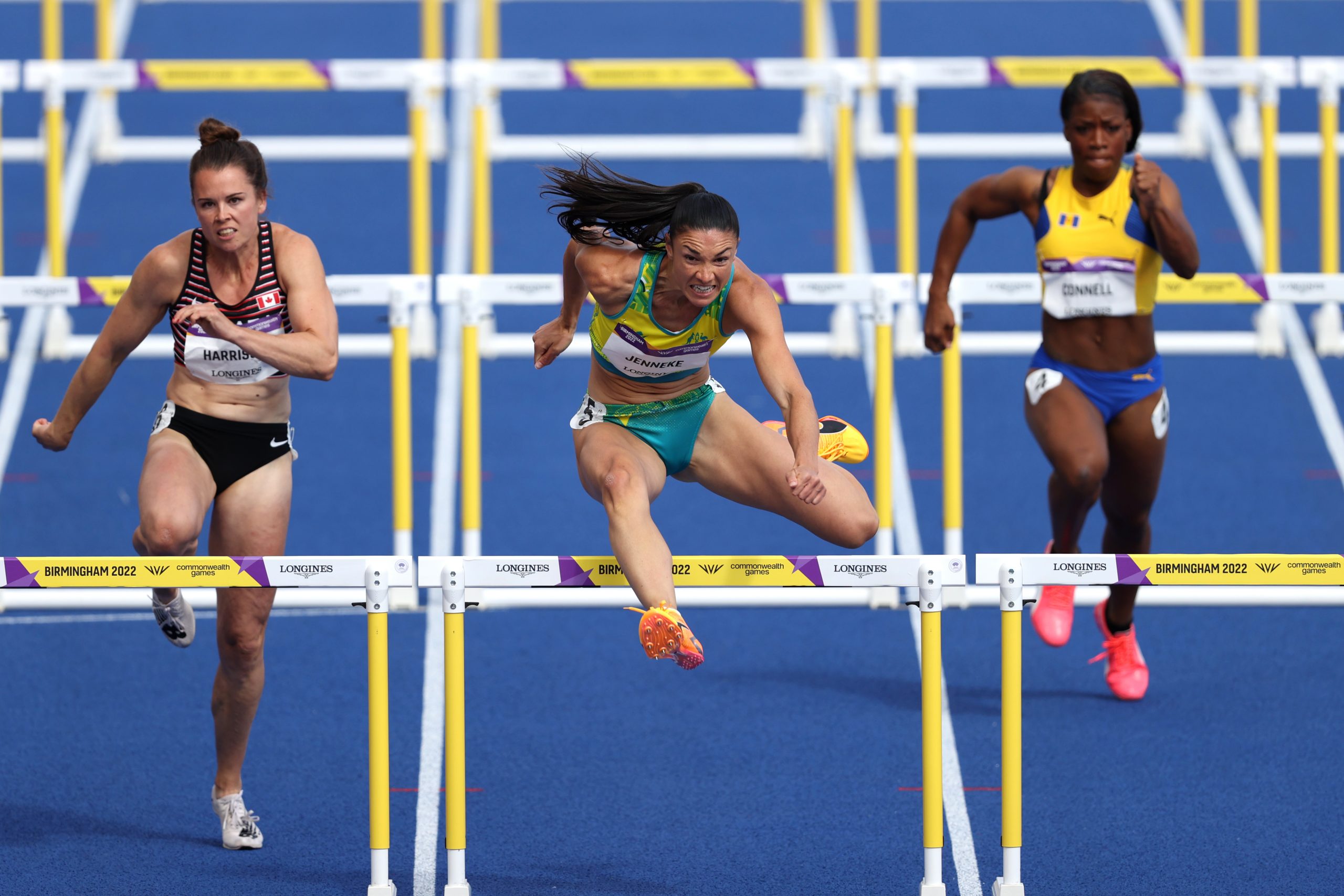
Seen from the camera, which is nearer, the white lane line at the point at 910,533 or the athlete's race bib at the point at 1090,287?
the white lane line at the point at 910,533

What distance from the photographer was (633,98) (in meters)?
10.3

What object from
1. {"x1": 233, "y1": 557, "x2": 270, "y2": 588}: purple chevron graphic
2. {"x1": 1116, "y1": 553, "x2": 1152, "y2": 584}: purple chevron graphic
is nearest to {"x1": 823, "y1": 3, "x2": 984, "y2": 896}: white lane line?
{"x1": 1116, "y1": 553, "x2": 1152, "y2": 584}: purple chevron graphic

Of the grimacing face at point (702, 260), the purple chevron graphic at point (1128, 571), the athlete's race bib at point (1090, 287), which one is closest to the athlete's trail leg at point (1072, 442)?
the athlete's race bib at point (1090, 287)

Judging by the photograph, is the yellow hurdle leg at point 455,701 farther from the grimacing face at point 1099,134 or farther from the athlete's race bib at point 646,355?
the grimacing face at point 1099,134

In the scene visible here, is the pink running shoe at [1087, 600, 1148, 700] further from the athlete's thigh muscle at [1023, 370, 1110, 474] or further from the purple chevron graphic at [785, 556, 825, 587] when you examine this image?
the purple chevron graphic at [785, 556, 825, 587]

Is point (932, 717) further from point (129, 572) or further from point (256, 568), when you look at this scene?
point (129, 572)

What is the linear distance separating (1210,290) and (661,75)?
2.56 metres

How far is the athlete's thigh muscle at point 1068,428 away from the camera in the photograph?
203 inches

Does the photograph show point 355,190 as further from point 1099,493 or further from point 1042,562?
point 1042,562

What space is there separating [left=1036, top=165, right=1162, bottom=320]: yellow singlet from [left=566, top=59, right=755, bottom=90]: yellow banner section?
7.78 feet

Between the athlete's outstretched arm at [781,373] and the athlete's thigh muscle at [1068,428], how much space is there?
1.10 m

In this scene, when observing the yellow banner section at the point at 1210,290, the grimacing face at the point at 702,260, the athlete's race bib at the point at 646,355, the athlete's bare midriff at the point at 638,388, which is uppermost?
the yellow banner section at the point at 1210,290

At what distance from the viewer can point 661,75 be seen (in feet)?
24.4

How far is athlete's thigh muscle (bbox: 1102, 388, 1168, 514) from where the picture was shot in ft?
17.4
